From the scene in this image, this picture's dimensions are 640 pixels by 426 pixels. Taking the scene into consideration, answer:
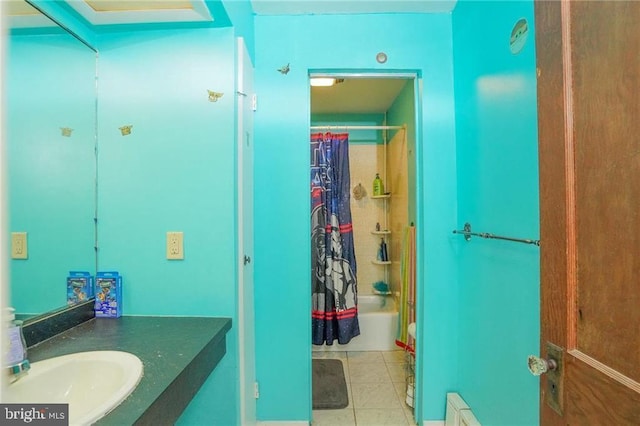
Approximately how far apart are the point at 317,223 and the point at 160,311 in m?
1.54

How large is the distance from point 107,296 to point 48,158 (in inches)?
25.1

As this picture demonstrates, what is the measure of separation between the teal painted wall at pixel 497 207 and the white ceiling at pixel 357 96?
92 centimetres

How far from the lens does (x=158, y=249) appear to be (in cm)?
133

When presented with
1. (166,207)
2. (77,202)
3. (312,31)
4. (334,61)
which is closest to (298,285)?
(166,207)

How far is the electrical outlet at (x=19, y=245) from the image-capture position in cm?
103

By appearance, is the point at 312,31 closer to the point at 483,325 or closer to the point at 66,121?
the point at 66,121

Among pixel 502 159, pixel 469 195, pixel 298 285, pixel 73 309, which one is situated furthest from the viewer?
pixel 298 285

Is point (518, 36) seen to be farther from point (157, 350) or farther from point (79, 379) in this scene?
point (79, 379)

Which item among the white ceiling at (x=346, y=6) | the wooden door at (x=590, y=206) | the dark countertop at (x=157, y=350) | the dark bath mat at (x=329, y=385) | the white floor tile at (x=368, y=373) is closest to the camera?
the wooden door at (x=590, y=206)

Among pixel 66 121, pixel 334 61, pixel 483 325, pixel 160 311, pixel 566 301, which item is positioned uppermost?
pixel 334 61

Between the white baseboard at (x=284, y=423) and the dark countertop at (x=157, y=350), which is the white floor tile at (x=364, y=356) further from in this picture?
the dark countertop at (x=157, y=350)

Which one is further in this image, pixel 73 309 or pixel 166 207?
pixel 166 207

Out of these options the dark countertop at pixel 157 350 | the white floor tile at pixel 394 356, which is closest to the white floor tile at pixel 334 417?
the white floor tile at pixel 394 356

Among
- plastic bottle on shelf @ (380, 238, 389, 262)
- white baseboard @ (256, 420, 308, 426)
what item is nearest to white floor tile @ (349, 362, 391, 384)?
white baseboard @ (256, 420, 308, 426)
